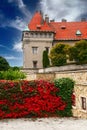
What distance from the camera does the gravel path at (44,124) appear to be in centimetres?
1309

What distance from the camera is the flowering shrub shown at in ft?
50.9

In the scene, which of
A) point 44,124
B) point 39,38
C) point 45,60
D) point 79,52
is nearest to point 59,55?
point 79,52

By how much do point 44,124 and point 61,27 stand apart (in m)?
40.9

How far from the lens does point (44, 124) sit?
13984 millimetres

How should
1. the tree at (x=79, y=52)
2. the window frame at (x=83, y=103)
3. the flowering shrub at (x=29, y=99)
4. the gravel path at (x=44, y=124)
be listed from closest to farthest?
the gravel path at (x=44, y=124), the flowering shrub at (x=29, y=99), the window frame at (x=83, y=103), the tree at (x=79, y=52)

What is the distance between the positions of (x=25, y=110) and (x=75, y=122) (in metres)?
2.89

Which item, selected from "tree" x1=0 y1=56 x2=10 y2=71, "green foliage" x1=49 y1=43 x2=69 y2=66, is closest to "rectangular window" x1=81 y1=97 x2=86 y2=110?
"green foliage" x1=49 y1=43 x2=69 y2=66

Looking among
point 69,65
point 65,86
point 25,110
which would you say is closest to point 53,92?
point 65,86

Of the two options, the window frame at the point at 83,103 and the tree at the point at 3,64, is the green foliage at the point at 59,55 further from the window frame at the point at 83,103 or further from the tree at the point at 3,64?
the window frame at the point at 83,103

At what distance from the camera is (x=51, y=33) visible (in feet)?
166

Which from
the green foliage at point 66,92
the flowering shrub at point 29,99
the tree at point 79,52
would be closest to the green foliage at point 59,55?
the tree at point 79,52

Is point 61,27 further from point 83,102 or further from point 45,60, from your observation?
point 83,102

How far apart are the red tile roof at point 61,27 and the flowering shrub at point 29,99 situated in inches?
1363

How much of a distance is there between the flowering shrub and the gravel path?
1.92ft
